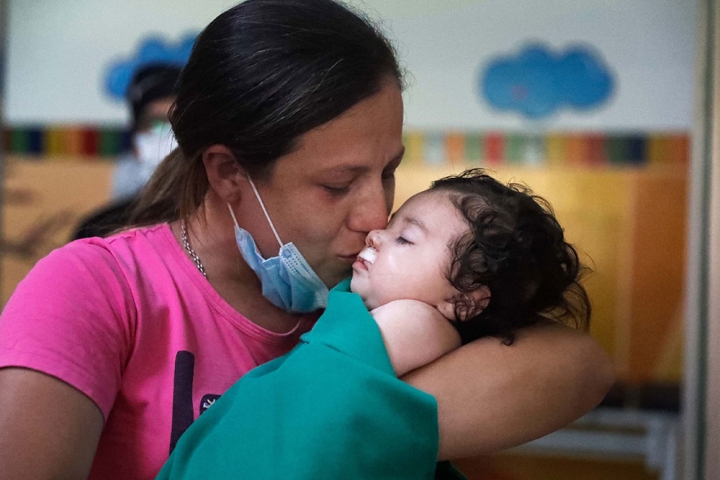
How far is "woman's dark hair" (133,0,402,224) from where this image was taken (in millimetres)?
1220

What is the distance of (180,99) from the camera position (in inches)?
53.1

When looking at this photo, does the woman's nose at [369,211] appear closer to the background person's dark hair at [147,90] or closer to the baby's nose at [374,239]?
the baby's nose at [374,239]

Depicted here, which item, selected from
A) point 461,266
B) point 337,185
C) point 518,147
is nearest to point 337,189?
point 337,185

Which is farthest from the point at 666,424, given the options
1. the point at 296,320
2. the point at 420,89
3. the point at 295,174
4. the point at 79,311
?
the point at 79,311

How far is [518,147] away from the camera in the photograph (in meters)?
3.63

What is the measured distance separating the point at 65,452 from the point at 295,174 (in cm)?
53

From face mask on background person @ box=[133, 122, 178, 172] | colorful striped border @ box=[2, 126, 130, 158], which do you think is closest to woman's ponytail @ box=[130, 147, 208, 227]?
face mask on background person @ box=[133, 122, 178, 172]

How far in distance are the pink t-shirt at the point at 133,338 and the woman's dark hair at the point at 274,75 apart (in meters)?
0.23

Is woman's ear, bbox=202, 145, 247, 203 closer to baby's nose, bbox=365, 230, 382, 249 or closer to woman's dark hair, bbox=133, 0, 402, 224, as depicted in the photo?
woman's dark hair, bbox=133, 0, 402, 224

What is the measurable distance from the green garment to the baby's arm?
3 cm

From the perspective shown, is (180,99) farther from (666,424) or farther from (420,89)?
(666,424)

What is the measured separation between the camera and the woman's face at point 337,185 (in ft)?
4.02

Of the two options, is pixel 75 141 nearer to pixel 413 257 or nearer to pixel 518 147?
pixel 518 147

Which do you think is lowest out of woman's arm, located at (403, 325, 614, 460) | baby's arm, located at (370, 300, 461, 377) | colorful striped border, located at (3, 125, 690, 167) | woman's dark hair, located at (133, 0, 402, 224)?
colorful striped border, located at (3, 125, 690, 167)
